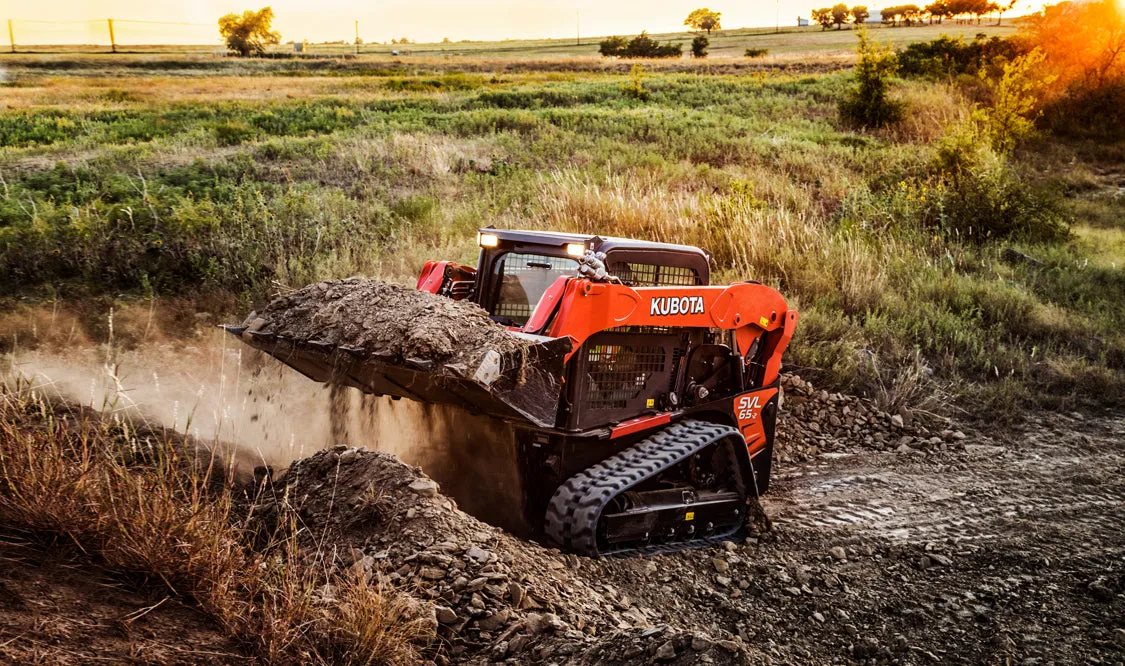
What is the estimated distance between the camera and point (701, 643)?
3445 millimetres

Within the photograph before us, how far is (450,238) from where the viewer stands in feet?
37.9

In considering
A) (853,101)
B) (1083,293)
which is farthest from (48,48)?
(1083,293)

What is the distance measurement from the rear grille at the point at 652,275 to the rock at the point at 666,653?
2.76 m

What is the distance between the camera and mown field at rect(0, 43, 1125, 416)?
387 inches

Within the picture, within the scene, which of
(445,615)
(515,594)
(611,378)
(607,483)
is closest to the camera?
(445,615)

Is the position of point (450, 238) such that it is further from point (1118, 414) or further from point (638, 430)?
point (1118, 414)

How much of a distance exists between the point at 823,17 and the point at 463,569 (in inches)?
4370

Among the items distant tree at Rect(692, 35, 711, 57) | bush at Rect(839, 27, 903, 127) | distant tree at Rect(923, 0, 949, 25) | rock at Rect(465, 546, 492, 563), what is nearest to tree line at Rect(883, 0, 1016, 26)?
distant tree at Rect(923, 0, 949, 25)

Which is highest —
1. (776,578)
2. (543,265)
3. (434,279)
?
(543,265)

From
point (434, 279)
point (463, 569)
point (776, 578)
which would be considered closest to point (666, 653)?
point (463, 569)

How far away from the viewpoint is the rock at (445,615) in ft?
12.5

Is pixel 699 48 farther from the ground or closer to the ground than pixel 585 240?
farther from the ground

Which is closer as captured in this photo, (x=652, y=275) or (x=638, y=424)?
(x=638, y=424)

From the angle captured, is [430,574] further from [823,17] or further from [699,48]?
[823,17]
